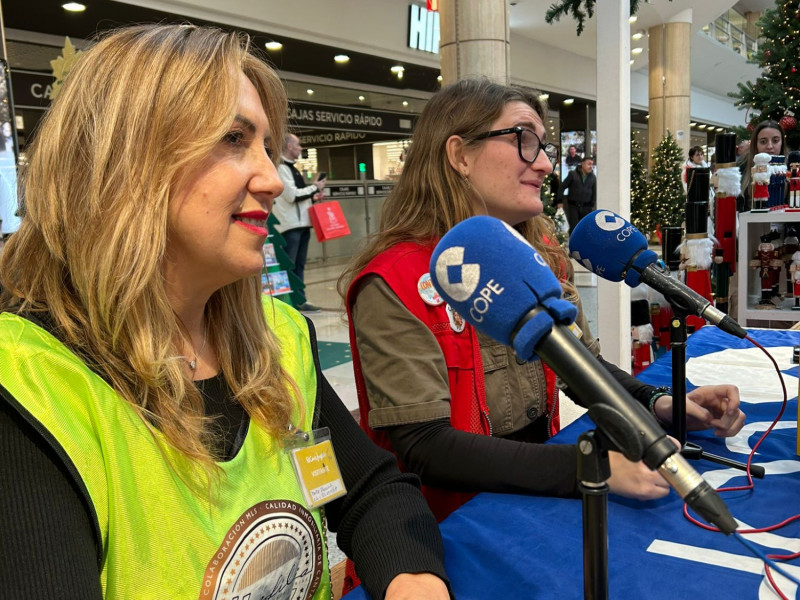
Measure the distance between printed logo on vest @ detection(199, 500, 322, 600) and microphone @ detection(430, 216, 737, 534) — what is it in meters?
0.42

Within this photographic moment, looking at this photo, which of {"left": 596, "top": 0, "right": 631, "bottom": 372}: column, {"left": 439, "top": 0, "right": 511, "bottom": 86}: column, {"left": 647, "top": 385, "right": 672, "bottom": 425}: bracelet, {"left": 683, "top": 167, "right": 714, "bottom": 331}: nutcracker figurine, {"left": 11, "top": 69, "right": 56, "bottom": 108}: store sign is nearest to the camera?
{"left": 647, "top": 385, "right": 672, "bottom": 425}: bracelet

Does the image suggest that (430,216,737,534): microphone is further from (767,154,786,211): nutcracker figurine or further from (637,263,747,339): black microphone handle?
(767,154,786,211): nutcracker figurine

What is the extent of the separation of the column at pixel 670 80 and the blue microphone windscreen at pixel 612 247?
40.3 feet

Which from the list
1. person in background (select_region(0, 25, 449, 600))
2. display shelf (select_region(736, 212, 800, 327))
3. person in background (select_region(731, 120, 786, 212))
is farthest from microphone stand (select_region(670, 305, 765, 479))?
person in background (select_region(731, 120, 786, 212))

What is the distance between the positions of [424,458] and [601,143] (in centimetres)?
242

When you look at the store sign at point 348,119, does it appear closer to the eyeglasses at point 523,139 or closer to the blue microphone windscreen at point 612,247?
the eyeglasses at point 523,139

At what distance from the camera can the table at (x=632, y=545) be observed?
796 mm

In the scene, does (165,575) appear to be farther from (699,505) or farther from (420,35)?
(420,35)

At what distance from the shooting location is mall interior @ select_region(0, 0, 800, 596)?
3.18 metres

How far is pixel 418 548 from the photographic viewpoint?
88cm

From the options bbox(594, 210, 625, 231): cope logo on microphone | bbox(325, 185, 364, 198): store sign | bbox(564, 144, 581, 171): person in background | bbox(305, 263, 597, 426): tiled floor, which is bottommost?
bbox(305, 263, 597, 426): tiled floor

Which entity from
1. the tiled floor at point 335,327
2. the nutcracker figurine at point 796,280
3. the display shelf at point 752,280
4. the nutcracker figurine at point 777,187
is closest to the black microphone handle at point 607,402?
the tiled floor at point 335,327

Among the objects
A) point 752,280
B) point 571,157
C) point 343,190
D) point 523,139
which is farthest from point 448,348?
point 571,157

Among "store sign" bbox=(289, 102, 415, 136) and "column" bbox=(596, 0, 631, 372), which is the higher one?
"store sign" bbox=(289, 102, 415, 136)
